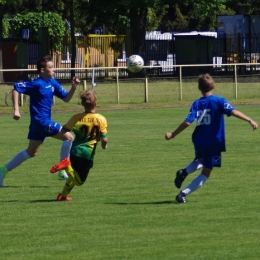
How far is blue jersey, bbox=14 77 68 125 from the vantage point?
1199 cm

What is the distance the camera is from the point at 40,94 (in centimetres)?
1208

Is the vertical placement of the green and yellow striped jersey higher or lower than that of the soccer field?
higher

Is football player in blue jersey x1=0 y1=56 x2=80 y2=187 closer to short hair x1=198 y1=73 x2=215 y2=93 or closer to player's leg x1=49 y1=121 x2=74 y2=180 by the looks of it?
player's leg x1=49 y1=121 x2=74 y2=180

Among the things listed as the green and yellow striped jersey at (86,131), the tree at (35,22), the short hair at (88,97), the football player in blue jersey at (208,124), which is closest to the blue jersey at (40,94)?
the green and yellow striped jersey at (86,131)

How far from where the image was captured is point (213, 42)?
50250mm

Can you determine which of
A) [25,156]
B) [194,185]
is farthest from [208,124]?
[25,156]

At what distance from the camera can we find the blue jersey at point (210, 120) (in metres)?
9.86

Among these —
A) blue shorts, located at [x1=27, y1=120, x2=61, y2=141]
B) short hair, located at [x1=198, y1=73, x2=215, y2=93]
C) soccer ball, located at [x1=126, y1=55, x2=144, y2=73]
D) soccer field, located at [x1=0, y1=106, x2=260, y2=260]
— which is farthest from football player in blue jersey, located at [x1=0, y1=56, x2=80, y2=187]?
soccer ball, located at [x1=126, y1=55, x2=144, y2=73]

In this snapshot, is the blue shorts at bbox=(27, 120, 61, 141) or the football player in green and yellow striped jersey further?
the blue shorts at bbox=(27, 120, 61, 141)

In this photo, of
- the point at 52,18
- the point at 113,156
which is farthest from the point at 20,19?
the point at 113,156

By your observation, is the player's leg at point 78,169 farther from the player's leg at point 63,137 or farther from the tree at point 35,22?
the tree at point 35,22

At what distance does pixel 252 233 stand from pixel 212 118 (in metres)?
2.01

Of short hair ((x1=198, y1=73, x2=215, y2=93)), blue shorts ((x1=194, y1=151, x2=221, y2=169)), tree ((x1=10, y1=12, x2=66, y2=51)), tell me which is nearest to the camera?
short hair ((x1=198, y1=73, x2=215, y2=93))

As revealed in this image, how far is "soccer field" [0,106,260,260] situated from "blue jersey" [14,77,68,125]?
1.03 m
